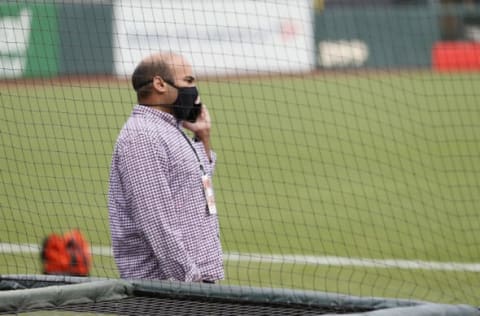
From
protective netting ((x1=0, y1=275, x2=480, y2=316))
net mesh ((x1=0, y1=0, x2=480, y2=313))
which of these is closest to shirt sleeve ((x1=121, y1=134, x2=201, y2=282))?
protective netting ((x1=0, y1=275, x2=480, y2=316))

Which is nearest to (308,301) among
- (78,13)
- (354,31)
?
(78,13)

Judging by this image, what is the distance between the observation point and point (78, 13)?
21406mm

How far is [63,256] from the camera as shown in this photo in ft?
26.1

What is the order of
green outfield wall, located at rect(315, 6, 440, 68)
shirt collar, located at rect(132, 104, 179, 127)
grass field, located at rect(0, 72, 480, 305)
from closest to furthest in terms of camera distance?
shirt collar, located at rect(132, 104, 179, 127), grass field, located at rect(0, 72, 480, 305), green outfield wall, located at rect(315, 6, 440, 68)

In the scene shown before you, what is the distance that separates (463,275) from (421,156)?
613cm

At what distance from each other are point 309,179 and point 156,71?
8891 mm

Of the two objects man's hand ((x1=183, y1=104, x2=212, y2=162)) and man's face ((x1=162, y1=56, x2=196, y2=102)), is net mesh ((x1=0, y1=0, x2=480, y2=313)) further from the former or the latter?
man's face ((x1=162, y1=56, x2=196, y2=102))

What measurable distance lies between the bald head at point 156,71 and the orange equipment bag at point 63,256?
110 inches

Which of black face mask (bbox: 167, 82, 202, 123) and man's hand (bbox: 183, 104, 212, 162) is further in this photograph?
man's hand (bbox: 183, 104, 212, 162)

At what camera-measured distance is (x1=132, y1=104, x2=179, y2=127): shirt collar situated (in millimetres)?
5293

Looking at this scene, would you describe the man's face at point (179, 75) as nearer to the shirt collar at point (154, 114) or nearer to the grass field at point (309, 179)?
the shirt collar at point (154, 114)

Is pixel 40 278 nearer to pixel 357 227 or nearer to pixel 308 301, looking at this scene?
pixel 308 301

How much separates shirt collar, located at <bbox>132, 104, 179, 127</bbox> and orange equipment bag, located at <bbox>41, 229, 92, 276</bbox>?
280cm

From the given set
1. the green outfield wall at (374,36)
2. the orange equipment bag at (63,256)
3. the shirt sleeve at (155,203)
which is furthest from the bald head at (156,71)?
the green outfield wall at (374,36)
